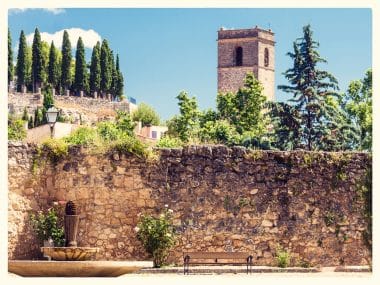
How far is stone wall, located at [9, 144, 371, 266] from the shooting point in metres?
21.0

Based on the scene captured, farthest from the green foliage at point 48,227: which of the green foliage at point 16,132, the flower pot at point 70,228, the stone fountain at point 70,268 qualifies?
the green foliage at point 16,132

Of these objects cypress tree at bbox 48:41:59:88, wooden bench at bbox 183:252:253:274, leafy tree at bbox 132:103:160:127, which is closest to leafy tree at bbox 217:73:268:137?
leafy tree at bbox 132:103:160:127

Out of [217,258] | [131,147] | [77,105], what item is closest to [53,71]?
[77,105]

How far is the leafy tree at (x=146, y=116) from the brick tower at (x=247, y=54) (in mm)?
19319

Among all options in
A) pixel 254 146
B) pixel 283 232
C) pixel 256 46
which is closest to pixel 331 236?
pixel 283 232

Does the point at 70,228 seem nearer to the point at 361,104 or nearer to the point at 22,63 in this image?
the point at 361,104

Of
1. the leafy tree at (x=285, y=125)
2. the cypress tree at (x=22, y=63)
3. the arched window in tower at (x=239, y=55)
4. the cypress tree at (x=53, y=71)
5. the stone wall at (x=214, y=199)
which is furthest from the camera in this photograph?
the arched window in tower at (x=239, y=55)

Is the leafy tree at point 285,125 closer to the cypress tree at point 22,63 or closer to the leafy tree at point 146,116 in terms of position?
the leafy tree at point 146,116

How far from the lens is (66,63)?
91375 mm

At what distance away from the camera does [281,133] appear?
40.7 m

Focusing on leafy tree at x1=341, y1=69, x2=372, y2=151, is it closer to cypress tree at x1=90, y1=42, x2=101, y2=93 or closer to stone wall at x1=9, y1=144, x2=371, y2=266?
stone wall at x1=9, y1=144, x2=371, y2=266

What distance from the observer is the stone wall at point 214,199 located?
2105 cm

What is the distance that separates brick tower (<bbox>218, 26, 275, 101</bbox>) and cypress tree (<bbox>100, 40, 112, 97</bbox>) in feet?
53.0

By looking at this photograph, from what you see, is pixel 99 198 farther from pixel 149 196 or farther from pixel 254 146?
pixel 254 146
